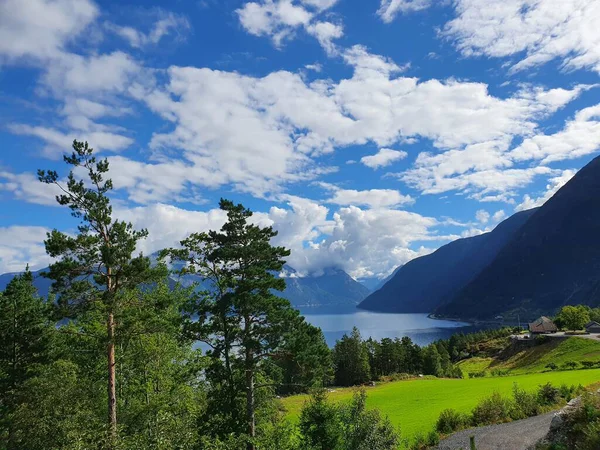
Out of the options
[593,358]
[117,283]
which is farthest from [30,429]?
[593,358]

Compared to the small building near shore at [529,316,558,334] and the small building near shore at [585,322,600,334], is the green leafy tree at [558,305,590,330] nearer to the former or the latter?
the small building near shore at [585,322,600,334]

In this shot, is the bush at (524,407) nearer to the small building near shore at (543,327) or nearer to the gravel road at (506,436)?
the gravel road at (506,436)

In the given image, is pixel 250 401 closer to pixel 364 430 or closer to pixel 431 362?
pixel 364 430

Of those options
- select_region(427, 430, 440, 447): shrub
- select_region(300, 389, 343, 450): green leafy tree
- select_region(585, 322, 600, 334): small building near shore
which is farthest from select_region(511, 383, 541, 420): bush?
select_region(585, 322, 600, 334): small building near shore

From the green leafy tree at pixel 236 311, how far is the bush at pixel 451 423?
65.5 ft

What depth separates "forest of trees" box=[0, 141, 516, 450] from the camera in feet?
67.2

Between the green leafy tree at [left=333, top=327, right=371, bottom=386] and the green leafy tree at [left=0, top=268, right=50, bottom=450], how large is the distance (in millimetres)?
86104

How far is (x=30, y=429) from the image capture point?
21766 millimetres

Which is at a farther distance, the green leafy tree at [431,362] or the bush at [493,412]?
the green leafy tree at [431,362]

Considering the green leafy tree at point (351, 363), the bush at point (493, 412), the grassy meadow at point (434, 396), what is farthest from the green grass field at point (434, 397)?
the green leafy tree at point (351, 363)

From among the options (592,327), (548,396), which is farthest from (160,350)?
(592,327)

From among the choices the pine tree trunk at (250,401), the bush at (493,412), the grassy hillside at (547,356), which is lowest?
the grassy hillside at (547,356)

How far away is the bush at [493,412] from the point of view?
35.2 meters

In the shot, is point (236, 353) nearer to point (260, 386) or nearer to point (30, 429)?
point (260, 386)
